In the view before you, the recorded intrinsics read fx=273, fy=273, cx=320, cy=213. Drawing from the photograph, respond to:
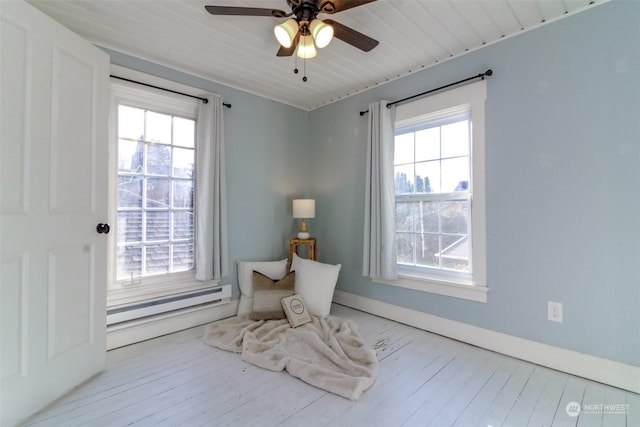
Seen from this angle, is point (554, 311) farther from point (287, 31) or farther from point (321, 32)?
point (287, 31)

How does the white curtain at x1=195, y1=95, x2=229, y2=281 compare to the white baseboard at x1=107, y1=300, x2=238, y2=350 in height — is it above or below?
above

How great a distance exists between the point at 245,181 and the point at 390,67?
6.23 feet

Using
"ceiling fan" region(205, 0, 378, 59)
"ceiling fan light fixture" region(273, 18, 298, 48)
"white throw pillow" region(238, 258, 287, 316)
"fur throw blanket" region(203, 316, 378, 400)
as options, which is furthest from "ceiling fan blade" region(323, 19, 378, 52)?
"white throw pillow" region(238, 258, 287, 316)

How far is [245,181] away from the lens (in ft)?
10.2

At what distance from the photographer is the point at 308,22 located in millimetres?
1599

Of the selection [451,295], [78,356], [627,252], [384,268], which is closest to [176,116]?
[78,356]

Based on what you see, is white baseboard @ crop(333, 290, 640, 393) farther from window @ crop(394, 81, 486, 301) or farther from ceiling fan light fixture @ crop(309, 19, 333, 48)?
ceiling fan light fixture @ crop(309, 19, 333, 48)

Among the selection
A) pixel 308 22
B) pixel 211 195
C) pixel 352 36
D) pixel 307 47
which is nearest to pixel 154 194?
pixel 211 195

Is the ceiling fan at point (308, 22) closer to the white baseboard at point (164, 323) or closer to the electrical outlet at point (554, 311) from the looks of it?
the electrical outlet at point (554, 311)

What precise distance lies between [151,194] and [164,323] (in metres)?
1.18

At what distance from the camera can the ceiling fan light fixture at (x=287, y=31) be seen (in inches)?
61.6

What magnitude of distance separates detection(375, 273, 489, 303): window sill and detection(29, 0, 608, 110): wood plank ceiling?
1.98m

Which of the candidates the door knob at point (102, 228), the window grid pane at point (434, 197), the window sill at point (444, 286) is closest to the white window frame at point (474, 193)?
the window sill at point (444, 286)

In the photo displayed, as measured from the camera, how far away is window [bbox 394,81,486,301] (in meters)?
2.27
